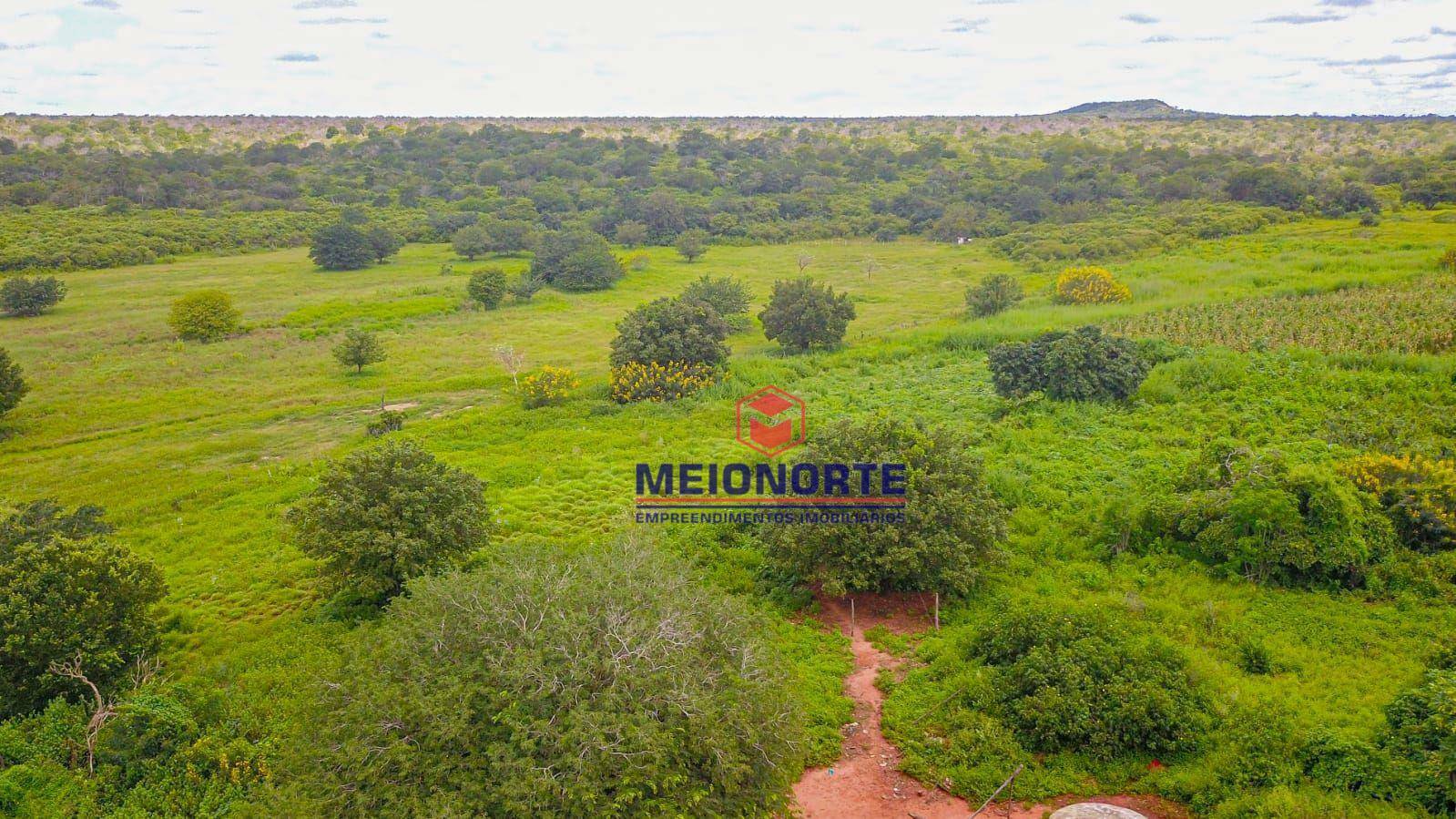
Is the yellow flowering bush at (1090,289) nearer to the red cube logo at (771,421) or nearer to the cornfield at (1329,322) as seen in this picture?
the cornfield at (1329,322)

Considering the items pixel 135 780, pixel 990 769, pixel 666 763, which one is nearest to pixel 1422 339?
pixel 990 769

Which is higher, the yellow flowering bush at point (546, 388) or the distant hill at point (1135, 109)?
the distant hill at point (1135, 109)

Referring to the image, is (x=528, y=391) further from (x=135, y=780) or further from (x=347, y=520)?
(x=135, y=780)

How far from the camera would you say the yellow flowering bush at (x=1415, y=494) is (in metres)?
11.7

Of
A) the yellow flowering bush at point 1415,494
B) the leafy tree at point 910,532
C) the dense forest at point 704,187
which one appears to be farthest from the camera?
the dense forest at point 704,187

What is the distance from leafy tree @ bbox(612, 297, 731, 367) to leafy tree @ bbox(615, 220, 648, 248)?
32.1 meters

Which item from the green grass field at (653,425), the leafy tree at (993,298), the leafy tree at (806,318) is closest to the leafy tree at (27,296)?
the green grass field at (653,425)

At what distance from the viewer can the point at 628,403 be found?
21.3m

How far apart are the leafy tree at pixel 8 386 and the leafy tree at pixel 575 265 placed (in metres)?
21.5

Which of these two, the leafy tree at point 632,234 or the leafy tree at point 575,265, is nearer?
the leafy tree at point 575,265

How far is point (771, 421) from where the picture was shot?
2002 centimetres

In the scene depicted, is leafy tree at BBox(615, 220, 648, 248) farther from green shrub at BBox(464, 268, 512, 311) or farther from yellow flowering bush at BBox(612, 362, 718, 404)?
yellow flowering bush at BBox(612, 362, 718, 404)

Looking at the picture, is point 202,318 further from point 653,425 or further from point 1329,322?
point 1329,322

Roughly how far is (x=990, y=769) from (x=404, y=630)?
5789 millimetres
